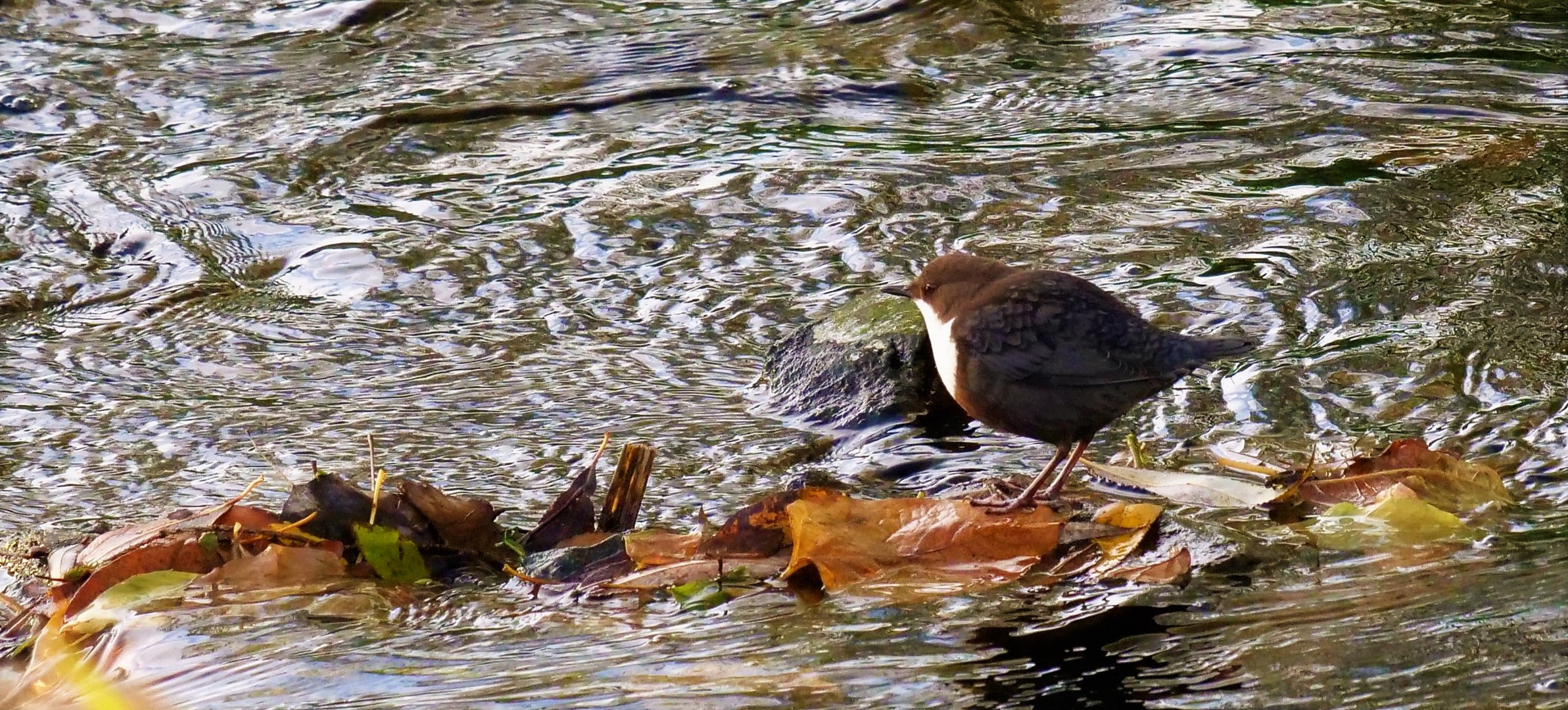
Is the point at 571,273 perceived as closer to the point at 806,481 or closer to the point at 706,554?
the point at 806,481

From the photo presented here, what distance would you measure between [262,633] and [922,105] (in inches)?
196

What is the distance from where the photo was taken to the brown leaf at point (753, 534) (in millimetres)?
3230

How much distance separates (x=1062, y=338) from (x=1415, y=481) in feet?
3.19

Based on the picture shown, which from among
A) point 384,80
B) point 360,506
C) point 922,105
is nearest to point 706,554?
point 360,506

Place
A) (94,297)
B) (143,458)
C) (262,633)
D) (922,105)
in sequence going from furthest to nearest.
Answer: (922,105) → (94,297) → (143,458) → (262,633)

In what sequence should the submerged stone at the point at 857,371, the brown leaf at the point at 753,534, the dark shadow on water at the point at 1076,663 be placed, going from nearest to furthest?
the dark shadow on water at the point at 1076,663
the brown leaf at the point at 753,534
the submerged stone at the point at 857,371

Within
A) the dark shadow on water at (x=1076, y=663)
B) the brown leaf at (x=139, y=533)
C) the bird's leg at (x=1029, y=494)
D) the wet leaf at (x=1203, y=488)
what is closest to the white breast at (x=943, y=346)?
the bird's leg at (x=1029, y=494)

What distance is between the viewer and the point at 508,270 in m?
5.80

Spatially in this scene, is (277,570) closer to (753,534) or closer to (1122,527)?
(753,534)

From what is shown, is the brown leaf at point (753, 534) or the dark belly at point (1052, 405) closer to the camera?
the brown leaf at point (753, 534)

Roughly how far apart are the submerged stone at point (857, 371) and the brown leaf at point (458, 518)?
1269 millimetres

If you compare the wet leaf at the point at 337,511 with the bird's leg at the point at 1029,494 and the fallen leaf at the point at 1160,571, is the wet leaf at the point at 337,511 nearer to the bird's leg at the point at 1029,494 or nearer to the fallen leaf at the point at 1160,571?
the bird's leg at the point at 1029,494

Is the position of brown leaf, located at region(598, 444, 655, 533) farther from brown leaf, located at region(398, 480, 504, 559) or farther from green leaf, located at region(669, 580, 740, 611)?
green leaf, located at region(669, 580, 740, 611)

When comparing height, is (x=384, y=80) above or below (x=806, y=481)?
above
